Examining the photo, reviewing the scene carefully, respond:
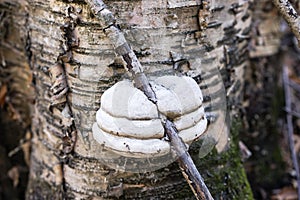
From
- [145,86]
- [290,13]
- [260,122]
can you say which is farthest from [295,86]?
[145,86]

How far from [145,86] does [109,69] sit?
0.28 m

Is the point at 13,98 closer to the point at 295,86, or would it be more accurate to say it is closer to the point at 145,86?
the point at 145,86

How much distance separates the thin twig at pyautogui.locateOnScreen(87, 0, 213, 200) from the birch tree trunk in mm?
132

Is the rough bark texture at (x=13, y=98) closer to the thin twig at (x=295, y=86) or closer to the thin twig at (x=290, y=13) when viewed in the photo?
the thin twig at (x=290, y=13)

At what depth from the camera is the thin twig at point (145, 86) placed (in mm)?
1102

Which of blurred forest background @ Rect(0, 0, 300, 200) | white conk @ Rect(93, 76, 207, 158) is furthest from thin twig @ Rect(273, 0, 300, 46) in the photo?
blurred forest background @ Rect(0, 0, 300, 200)

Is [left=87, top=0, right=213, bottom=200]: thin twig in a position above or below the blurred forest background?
above

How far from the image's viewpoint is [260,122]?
2551 millimetres

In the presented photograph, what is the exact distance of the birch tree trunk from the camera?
1375 millimetres

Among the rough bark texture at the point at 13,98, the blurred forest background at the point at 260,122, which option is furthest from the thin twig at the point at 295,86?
the rough bark texture at the point at 13,98

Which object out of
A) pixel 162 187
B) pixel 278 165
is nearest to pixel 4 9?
pixel 162 187

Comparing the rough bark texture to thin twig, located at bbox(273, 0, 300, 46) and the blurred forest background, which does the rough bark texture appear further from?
thin twig, located at bbox(273, 0, 300, 46)

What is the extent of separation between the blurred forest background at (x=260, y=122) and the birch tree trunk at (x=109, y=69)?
0.44 meters

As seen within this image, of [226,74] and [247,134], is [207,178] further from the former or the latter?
[247,134]
